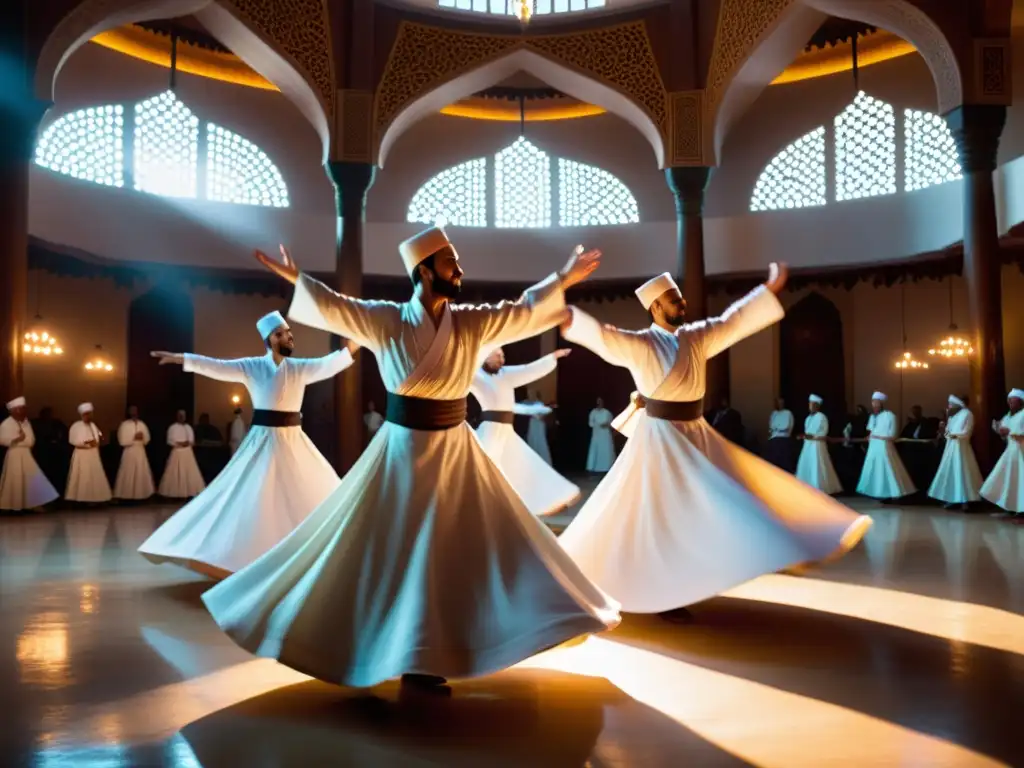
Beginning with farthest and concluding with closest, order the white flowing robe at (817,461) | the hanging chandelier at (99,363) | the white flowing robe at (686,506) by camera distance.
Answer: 1. the hanging chandelier at (99,363)
2. the white flowing robe at (817,461)
3. the white flowing robe at (686,506)

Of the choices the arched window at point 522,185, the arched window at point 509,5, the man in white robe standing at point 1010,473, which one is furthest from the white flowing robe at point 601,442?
the man in white robe standing at point 1010,473

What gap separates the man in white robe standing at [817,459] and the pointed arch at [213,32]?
7366 mm

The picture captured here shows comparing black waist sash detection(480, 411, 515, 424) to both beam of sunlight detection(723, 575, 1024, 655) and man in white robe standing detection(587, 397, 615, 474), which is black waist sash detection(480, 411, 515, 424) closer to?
beam of sunlight detection(723, 575, 1024, 655)

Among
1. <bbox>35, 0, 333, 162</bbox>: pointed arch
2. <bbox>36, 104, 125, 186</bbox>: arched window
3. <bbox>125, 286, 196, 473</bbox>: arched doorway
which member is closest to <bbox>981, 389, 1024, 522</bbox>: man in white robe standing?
<bbox>35, 0, 333, 162</bbox>: pointed arch

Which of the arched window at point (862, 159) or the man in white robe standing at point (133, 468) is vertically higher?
the arched window at point (862, 159)

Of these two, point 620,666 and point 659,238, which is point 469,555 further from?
point 659,238

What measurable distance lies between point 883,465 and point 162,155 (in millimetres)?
11402

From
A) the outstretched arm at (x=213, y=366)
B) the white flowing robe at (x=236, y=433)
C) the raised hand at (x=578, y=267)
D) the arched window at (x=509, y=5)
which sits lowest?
the white flowing robe at (x=236, y=433)

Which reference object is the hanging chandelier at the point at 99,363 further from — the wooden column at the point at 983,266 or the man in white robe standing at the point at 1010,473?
the man in white robe standing at the point at 1010,473

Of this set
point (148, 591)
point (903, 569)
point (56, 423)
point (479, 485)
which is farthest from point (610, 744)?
point (56, 423)

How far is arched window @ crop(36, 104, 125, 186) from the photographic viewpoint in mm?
13203

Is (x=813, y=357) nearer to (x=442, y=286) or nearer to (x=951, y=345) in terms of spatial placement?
(x=951, y=345)

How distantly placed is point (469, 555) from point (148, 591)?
3.02m

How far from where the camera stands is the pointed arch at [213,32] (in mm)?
9734
